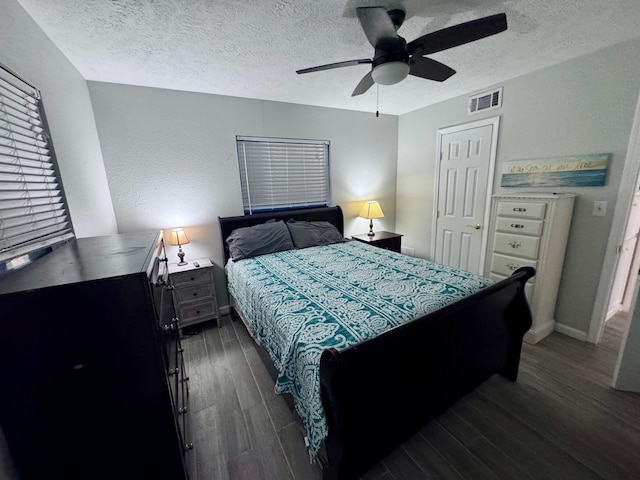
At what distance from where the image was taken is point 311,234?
121 inches

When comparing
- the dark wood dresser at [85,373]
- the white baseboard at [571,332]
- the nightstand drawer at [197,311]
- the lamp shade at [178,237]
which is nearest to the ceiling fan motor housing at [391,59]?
the dark wood dresser at [85,373]

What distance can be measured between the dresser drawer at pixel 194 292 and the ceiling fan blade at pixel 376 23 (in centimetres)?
249

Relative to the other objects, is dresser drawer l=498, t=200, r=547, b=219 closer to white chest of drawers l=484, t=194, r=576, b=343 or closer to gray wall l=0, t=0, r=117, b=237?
white chest of drawers l=484, t=194, r=576, b=343

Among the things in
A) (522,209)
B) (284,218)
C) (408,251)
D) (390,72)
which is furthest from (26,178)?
(408,251)

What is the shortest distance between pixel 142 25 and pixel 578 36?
2.95m

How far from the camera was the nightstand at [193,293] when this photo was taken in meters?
2.53

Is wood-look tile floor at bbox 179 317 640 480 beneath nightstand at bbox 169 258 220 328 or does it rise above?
beneath

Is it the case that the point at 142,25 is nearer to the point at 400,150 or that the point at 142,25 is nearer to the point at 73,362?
the point at 73,362

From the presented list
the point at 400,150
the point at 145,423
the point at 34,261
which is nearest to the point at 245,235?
the point at 34,261

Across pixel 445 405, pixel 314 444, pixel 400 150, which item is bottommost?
pixel 445 405

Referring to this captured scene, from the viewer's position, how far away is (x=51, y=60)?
1621 mm

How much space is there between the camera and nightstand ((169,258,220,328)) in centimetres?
253

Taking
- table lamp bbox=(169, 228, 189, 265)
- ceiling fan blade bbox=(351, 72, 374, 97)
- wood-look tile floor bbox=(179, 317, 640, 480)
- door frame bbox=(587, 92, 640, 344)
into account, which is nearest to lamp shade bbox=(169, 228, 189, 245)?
table lamp bbox=(169, 228, 189, 265)

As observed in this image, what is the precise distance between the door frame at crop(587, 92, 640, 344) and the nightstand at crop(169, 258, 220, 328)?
3.39 m
